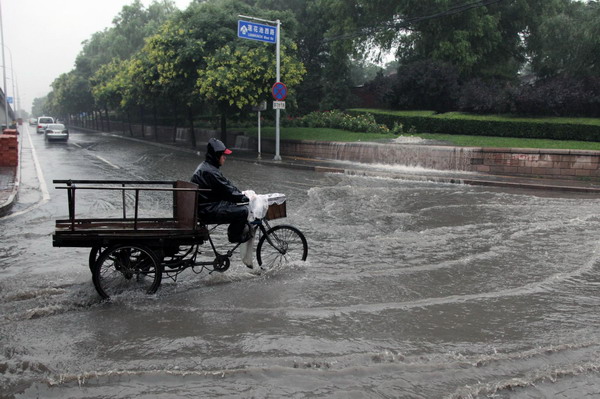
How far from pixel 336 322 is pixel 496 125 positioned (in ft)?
64.5

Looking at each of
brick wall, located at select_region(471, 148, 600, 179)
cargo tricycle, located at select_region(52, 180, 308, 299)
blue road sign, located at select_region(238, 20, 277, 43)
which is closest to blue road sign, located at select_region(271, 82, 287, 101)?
blue road sign, located at select_region(238, 20, 277, 43)

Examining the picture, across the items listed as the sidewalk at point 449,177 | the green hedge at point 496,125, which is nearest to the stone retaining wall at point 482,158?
the sidewalk at point 449,177

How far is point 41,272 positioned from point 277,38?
17.9 m

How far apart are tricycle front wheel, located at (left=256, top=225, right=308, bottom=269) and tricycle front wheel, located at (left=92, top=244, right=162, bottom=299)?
1.51 metres

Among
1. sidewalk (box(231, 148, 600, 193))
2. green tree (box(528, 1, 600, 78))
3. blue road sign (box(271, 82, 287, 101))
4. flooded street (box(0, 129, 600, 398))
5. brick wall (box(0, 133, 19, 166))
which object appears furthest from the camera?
green tree (box(528, 1, 600, 78))

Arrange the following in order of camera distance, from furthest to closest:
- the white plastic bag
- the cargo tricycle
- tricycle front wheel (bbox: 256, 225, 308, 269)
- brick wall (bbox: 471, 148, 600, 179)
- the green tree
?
the green tree, brick wall (bbox: 471, 148, 600, 179), tricycle front wheel (bbox: 256, 225, 308, 269), the white plastic bag, the cargo tricycle

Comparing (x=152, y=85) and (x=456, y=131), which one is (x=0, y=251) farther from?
(x=152, y=85)

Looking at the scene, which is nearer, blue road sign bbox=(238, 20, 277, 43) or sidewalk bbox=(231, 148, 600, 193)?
sidewalk bbox=(231, 148, 600, 193)

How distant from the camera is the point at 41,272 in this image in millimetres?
6883

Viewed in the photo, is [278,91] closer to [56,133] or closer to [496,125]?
[496,125]

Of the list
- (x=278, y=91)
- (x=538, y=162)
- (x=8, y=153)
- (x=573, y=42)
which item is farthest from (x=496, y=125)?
(x=8, y=153)

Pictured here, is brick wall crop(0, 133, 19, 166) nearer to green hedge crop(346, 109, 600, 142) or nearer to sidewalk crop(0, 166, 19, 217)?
sidewalk crop(0, 166, 19, 217)

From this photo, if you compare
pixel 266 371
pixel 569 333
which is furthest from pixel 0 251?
pixel 569 333

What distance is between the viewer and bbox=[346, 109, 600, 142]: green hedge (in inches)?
795
